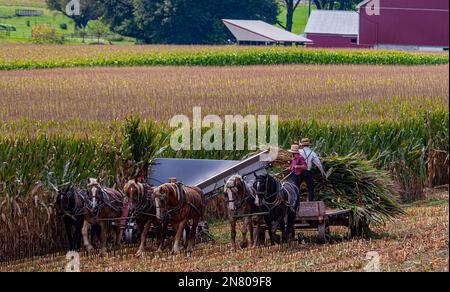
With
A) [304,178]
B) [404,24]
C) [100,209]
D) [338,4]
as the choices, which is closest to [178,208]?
[100,209]

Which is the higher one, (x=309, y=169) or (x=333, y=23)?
(x=309, y=169)

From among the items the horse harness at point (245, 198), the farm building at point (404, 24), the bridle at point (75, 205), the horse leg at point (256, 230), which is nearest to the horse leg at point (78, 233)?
the bridle at point (75, 205)

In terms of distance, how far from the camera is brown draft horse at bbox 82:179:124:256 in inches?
618

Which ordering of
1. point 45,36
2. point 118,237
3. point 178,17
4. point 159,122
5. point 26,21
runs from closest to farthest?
1. point 118,237
2. point 159,122
3. point 178,17
4. point 45,36
5. point 26,21

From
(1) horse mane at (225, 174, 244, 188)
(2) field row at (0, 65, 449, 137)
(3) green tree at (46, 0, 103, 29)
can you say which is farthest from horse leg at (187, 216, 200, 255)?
(3) green tree at (46, 0, 103, 29)

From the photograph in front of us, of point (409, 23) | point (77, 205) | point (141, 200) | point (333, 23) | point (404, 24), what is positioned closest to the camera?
point (141, 200)

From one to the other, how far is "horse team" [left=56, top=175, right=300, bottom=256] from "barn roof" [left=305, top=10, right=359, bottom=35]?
225 feet

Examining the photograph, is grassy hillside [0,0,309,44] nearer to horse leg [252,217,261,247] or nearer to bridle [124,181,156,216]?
horse leg [252,217,261,247]

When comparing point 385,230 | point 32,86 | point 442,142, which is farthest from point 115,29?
point 385,230

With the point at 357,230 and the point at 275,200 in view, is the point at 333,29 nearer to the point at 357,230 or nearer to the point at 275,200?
the point at 357,230

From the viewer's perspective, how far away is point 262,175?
15.8 metres

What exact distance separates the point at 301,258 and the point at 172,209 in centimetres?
197

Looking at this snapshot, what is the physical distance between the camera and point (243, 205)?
624 inches

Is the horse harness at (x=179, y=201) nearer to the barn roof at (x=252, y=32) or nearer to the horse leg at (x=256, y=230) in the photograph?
the horse leg at (x=256, y=230)
